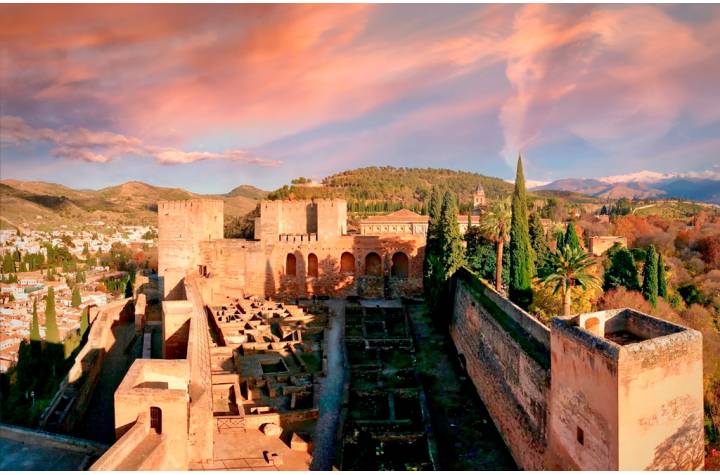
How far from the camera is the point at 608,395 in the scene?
5770 mm

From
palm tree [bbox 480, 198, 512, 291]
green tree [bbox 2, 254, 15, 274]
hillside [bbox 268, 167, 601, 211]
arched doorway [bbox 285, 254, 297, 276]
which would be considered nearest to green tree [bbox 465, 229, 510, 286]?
palm tree [bbox 480, 198, 512, 291]

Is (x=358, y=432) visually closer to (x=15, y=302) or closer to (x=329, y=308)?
(x=329, y=308)

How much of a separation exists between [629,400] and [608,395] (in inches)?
8.4

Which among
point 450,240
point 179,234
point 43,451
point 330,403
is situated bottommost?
point 43,451

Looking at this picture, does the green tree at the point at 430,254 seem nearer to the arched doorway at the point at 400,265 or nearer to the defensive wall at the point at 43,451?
the arched doorway at the point at 400,265

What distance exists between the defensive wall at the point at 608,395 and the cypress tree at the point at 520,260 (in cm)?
504

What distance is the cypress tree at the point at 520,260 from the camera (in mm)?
14219

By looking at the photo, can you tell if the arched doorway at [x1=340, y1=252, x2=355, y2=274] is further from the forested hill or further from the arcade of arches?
the forested hill

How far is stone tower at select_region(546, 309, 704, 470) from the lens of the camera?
18.6ft

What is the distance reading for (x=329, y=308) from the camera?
18688mm

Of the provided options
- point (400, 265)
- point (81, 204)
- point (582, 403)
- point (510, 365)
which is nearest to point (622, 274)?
point (400, 265)

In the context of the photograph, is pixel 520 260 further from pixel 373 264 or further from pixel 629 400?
Answer: pixel 629 400

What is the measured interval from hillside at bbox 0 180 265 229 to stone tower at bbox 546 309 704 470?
54961mm

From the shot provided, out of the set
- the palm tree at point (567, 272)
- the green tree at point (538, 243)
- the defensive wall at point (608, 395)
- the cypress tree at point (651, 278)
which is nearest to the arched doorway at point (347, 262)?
the green tree at point (538, 243)
